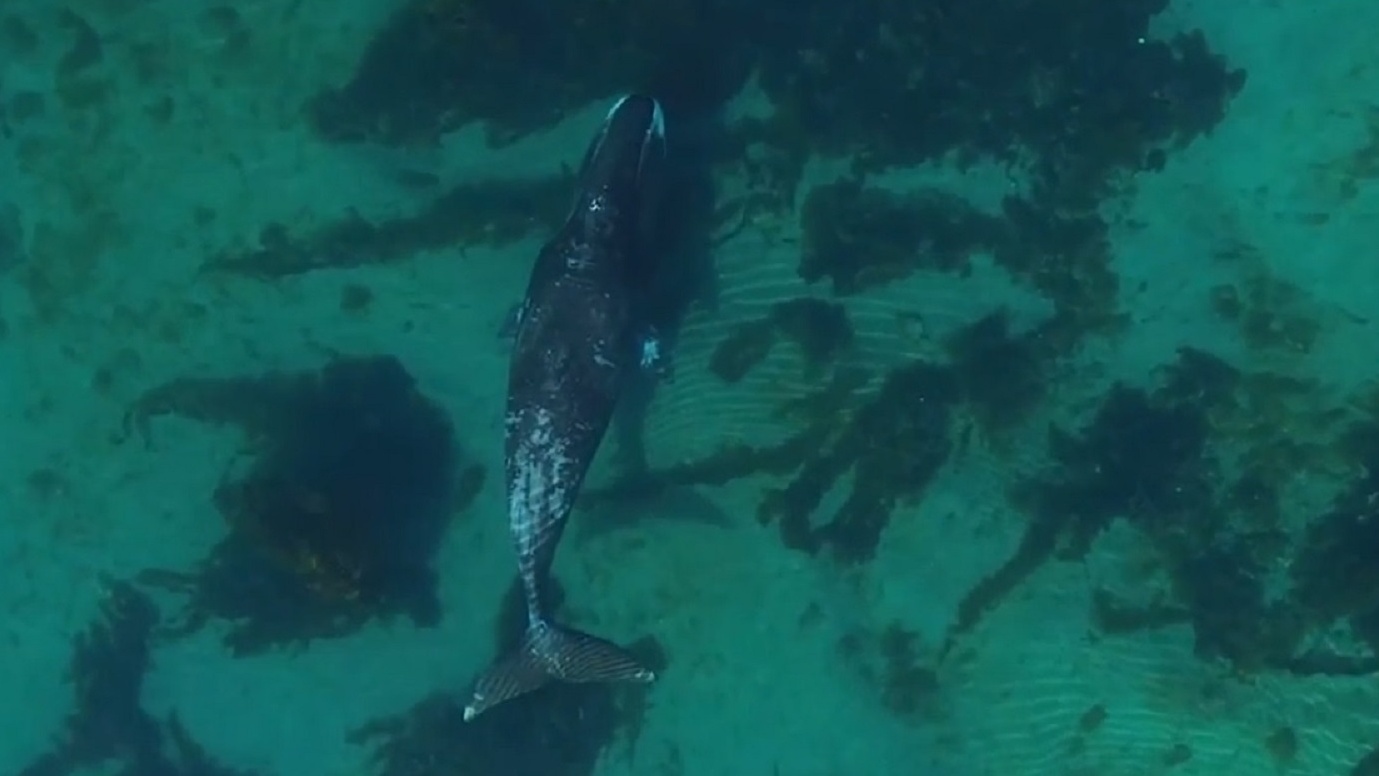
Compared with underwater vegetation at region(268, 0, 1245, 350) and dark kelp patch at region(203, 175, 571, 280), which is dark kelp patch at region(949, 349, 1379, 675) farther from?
dark kelp patch at region(203, 175, 571, 280)

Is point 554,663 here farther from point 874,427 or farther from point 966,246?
point 966,246

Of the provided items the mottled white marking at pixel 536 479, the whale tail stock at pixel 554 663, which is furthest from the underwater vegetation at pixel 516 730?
the mottled white marking at pixel 536 479

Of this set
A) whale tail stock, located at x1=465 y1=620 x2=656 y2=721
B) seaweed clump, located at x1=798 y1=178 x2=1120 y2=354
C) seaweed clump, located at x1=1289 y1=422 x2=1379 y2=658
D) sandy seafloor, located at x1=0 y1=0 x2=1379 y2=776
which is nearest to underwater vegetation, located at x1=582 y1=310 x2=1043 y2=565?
sandy seafloor, located at x1=0 y1=0 x2=1379 y2=776

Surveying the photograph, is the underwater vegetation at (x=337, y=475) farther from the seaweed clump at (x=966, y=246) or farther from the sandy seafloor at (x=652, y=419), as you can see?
the seaweed clump at (x=966, y=246)

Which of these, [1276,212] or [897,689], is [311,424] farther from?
[1276,212]

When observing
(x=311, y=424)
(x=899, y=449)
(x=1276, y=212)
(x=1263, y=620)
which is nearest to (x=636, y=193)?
(x=899, y=449)
